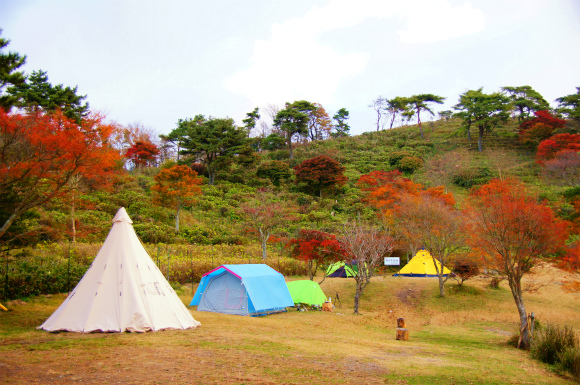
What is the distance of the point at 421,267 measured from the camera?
83.4 ft

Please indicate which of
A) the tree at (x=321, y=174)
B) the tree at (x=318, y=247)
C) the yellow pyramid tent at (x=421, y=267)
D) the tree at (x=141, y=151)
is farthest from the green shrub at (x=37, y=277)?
the tree at (x=321, y=174)

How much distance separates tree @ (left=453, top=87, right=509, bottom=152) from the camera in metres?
50.0

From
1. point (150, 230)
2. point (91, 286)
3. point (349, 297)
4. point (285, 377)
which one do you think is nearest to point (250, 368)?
point (285, 377)

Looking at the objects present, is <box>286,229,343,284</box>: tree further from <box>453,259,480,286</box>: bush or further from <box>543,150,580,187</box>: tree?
<box>543,150,580,187</box>: tree

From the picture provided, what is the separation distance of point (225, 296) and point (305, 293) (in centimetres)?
390

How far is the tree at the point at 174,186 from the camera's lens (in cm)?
2898

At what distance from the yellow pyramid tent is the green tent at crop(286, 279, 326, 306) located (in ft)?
31.1

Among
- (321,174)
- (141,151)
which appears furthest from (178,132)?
(321,174)

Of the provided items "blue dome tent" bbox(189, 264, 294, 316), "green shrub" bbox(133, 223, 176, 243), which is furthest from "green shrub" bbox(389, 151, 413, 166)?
"blue dome tent" bbox(189, 264, 294, 316)

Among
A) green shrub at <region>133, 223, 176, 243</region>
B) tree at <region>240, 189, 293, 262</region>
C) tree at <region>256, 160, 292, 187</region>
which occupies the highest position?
tree at <region>256, 160, 292, 187</region>

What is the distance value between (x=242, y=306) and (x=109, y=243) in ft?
19.9

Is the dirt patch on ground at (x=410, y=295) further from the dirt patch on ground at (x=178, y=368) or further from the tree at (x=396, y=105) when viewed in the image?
the tree at (x=396, y=105)

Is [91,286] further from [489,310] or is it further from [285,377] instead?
[489,310]

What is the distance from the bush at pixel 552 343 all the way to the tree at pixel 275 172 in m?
35.1
